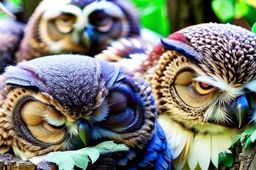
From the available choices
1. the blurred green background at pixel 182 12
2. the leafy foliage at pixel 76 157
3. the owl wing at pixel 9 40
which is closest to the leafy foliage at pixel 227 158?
the leafy foliage at pixel 76 157

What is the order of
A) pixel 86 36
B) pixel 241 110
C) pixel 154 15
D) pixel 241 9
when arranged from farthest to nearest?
1. pixel 154 15
2. pixel 86 36
3. pixel 241 9
4. pixel 241 110

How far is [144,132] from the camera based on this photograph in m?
1.90

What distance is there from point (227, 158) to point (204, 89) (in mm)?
195

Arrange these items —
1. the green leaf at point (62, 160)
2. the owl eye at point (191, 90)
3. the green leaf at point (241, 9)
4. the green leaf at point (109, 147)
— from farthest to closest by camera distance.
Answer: the green leaf at point (241, 9) → the owl eye at point (191, 90) → the green leaf at point (109, 147) → the green leaf at point (62, 160)

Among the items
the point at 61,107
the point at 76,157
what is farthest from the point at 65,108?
the point at 76,157

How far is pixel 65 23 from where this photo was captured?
282 cm

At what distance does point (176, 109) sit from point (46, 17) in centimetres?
92

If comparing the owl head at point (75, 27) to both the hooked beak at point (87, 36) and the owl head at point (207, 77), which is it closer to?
the hooked beak at point (87, 36)

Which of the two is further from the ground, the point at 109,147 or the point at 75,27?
the point at 75,27

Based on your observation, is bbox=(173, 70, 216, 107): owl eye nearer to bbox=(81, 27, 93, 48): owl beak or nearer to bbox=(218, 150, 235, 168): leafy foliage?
bbox=(218, 150, 235, 168): leafy foliage

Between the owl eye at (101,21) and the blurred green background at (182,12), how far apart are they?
8.8 inches

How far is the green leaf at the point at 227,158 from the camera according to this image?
195 cm

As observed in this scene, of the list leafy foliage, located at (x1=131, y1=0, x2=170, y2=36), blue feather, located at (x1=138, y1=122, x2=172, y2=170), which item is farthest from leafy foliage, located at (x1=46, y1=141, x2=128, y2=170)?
leafy foliage, located at (x1=131, y1=0, x2=170, y2=36)

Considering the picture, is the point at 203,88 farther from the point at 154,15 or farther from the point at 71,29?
the point at 154,15
